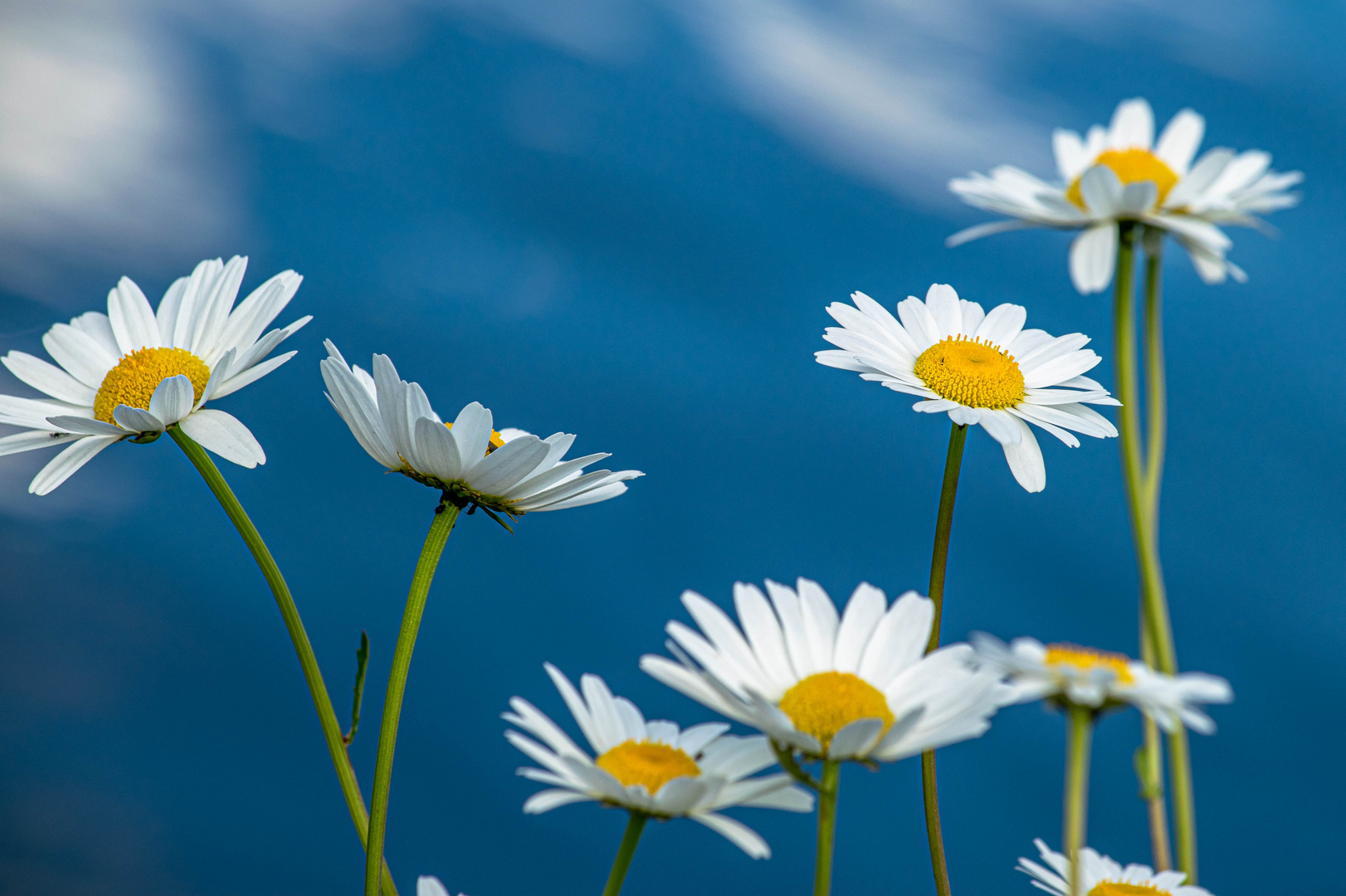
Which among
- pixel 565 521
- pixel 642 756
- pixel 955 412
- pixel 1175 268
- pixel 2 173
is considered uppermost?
pixel 1175 268

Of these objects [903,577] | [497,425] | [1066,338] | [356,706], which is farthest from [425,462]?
[903,577]

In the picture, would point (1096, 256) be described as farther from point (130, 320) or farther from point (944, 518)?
point (130, 320)

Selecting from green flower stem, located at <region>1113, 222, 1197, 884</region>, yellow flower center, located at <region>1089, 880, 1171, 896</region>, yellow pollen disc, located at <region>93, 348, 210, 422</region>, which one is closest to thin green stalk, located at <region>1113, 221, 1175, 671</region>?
green flower stem, located at <region>1113, 222, 1197, 884</region>

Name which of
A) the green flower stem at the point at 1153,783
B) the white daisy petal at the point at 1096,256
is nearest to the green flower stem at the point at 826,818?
the green flower stem at the point at 1153,783

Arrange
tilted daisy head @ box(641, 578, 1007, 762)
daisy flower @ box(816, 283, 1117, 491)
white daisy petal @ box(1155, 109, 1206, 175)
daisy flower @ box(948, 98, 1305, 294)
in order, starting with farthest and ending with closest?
white daisy petal @ box(1155, 109, 1206, 175), daisy flower @ box(948, 98, 1305, 294), daisy flower @ box(816, 283, 1117, 491), tilted daisy head @ box(641, 578, 1007, 762)

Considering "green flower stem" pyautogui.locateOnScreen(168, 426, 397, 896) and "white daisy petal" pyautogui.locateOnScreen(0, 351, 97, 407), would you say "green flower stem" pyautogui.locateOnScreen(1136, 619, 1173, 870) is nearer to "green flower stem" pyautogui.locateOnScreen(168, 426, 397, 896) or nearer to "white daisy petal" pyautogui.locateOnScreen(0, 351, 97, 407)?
"green flower stem" pyautogui.locateOnScreen(168, 426, 397, 896)

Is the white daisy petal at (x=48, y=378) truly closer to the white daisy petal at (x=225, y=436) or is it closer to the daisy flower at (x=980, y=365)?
the white daisy petal at (x=225, y=436)

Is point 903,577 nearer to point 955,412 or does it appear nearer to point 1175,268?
point 1175,268
